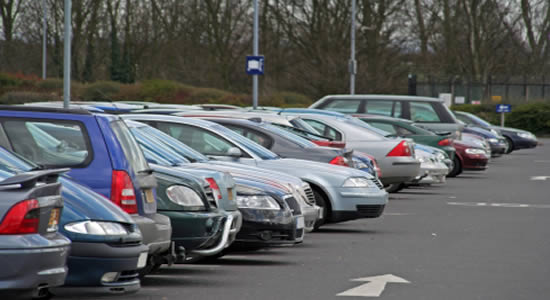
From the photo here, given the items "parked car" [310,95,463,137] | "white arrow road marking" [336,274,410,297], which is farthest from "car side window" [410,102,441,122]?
"white arrow road marking" [336,274,410,297]

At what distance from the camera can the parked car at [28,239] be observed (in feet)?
19.1

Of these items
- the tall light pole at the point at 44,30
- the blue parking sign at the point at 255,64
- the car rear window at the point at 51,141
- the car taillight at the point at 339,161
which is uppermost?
the tall light pole at the point at 44,30

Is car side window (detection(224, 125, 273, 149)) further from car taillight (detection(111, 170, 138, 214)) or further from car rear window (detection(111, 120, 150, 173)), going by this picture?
car taillight (detection(111, 170, 138, 214))

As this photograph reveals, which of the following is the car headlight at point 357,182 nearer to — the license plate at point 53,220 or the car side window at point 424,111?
the license plate at point 53,220

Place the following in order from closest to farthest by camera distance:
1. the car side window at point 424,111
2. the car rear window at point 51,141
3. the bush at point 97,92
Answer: the car rear window at point 51,141 < the car side window at point 424,111 < the bush at point 97,92

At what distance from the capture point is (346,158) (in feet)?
48.9

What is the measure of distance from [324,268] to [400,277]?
874mm

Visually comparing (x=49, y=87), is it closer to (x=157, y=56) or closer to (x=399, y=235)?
(x=157, y=56)

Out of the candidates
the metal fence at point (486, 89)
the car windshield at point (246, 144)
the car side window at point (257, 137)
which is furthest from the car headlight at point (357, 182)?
the metal fence at point (486, 89)

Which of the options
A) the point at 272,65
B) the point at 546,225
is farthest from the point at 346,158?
the point at 272,65

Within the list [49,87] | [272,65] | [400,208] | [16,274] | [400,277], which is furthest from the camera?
[272,65]

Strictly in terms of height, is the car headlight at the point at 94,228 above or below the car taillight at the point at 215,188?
below

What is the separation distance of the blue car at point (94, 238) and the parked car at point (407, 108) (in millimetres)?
18705

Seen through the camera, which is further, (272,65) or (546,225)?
(272,65)
